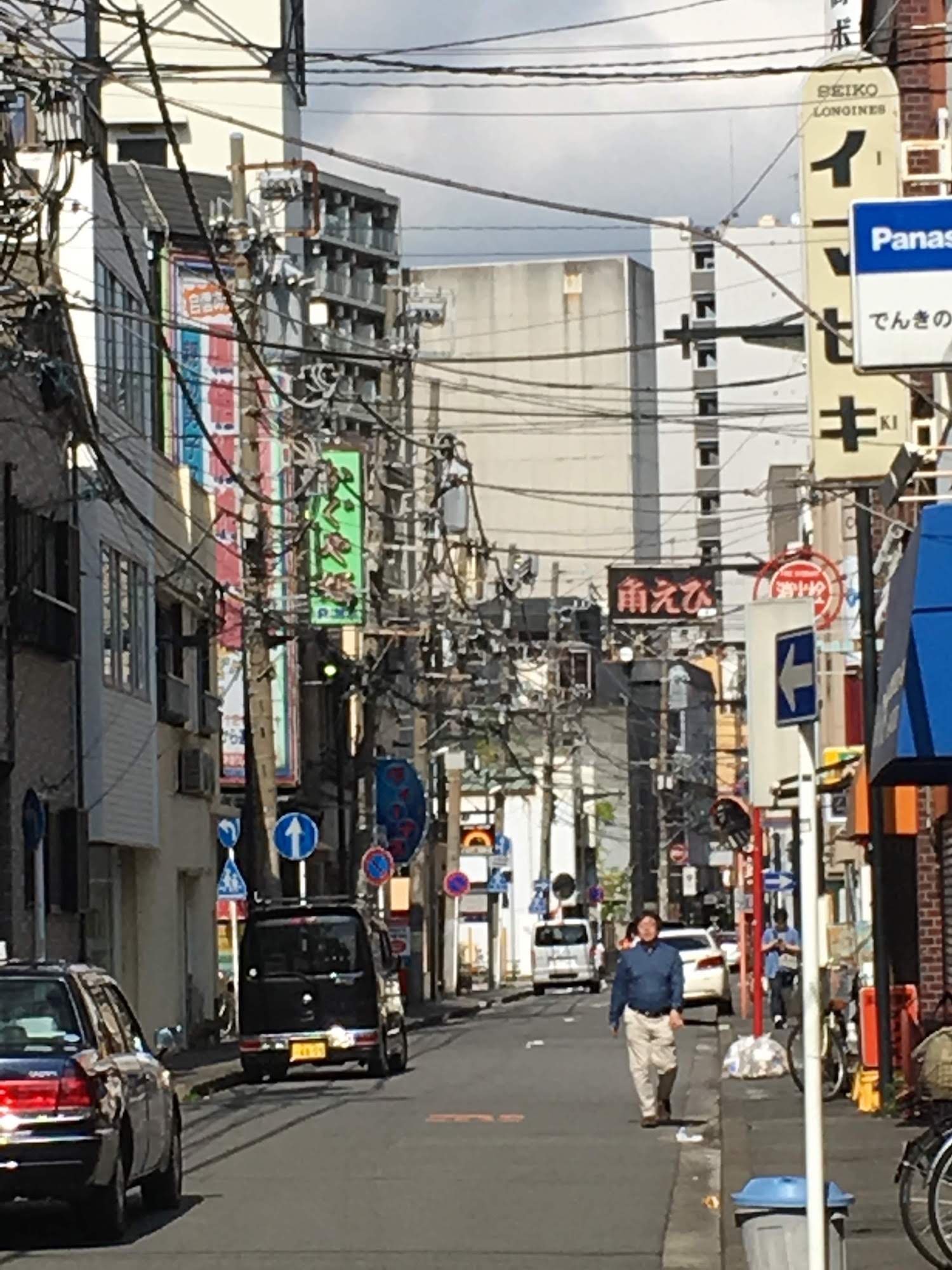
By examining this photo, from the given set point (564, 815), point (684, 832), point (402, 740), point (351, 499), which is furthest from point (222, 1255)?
point (684, 832)

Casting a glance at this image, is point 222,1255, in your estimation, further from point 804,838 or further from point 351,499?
point 351,499

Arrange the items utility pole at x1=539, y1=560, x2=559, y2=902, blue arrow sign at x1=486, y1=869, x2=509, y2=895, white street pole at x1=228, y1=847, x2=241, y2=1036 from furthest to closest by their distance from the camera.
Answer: utility pole at x1=539, y1=560, x2=559, y2=902
blue arrow sign at x1=486, y1=869, x2=509, y2=895
white street pole at x1=228, y1=847, x2=241, y2=1036

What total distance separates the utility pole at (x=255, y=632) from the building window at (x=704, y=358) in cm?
8380

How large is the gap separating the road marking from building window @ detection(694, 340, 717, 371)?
97.2 metres

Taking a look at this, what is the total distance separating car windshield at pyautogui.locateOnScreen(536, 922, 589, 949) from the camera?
230 ft

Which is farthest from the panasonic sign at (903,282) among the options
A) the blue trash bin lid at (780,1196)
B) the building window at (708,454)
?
the building window at (708,454)

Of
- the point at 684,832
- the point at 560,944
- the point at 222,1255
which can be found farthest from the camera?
the point at 684,832

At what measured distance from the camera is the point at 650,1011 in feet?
78.7

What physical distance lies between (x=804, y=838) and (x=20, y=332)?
2112cm

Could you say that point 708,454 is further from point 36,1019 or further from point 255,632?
point 36,1019

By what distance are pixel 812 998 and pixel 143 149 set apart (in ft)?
223

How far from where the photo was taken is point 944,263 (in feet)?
50.2

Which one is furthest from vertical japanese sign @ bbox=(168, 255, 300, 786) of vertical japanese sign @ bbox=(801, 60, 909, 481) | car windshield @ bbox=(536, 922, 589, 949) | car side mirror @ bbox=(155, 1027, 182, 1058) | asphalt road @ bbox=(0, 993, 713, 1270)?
car side mirror @ bbox=(155, 1027, 182, 1058)

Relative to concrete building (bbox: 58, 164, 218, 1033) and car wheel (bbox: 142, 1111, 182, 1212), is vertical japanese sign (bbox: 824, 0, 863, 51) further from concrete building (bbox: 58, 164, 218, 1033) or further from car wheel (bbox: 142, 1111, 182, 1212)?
car wheel (bbox: 142, 1111, 182, 1212)
